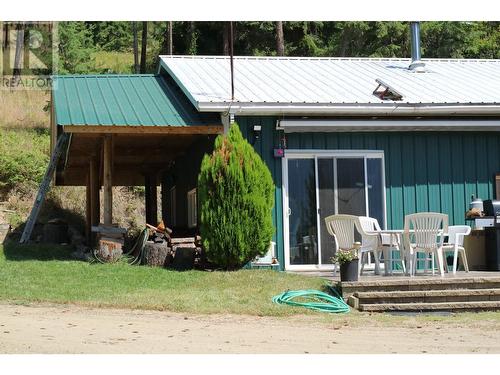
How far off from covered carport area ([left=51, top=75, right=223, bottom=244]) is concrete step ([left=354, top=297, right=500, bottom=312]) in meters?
4.28

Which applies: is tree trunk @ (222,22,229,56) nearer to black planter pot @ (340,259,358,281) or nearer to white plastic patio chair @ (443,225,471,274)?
white plastic patio chair @ (443,225,471,274)

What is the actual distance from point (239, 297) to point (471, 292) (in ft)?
10.1

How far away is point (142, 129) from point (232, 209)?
215 centimetres

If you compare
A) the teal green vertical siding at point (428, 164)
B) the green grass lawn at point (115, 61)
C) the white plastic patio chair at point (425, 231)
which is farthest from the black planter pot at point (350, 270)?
the green grass lawn at point (115, 61)

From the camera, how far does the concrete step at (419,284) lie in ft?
31.5

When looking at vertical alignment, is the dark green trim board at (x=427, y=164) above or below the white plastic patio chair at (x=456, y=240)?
above

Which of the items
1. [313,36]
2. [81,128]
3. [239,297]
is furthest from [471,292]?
[313,36]

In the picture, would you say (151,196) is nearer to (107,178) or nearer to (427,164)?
(107,178)

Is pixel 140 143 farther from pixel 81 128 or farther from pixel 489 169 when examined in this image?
pixel 489 169

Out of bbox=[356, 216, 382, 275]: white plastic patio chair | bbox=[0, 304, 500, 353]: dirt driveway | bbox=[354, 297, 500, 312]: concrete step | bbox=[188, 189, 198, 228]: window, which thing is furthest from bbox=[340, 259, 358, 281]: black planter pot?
bbox=[188, 189, 198, 228]: window

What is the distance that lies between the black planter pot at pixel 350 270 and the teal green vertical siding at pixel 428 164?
10.3 feet

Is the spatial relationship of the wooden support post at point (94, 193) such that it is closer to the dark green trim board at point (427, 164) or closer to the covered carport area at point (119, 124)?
the covered carport area at point (119, 124)

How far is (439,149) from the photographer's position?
512 inches

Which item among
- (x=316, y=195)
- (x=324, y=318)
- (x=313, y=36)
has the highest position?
(x=313, y=36)
